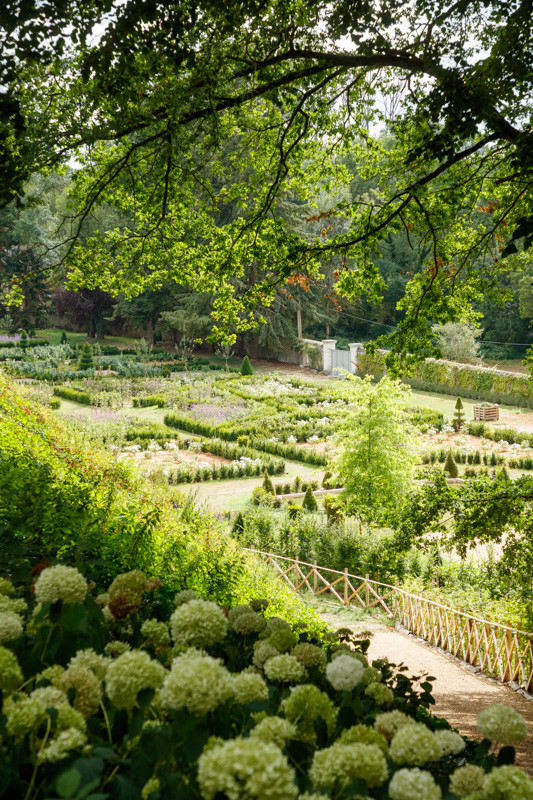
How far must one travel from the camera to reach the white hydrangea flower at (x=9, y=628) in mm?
1281

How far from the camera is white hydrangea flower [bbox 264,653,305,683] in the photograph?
1.33 metres

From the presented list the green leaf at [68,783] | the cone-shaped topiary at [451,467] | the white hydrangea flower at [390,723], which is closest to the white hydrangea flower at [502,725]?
the white hydrangea flower at [390,723]

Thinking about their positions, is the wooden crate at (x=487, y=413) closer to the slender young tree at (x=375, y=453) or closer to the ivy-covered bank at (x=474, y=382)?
the ivy-covered bank at (x=474, y=382)

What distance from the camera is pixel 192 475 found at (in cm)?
1362

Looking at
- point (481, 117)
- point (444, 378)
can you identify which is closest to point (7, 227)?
point (444, 378)

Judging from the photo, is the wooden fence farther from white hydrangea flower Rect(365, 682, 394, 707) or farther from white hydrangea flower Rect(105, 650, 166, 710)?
white hydrangea flower Rect(105, 650, 166, 710)

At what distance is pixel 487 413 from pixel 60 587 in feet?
66.2

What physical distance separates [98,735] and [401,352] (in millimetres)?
5335

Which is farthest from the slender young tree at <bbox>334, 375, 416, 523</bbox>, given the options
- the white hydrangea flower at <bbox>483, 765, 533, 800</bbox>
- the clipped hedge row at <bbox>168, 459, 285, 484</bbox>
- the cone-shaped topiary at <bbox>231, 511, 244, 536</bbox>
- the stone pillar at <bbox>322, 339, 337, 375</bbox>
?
the stone pillar at <bbox>322, 339, 337, 375</bbox>

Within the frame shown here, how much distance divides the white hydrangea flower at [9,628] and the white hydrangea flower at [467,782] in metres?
0.95

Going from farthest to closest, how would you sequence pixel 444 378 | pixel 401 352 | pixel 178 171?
pixel 444 378, pixel 401 352, pixel 178 171

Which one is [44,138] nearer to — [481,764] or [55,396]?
[481,764]

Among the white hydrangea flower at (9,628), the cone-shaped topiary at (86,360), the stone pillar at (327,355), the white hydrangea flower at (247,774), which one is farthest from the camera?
the stone pillar at (327,355)

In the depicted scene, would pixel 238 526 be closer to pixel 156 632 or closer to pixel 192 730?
pixel 156 632
